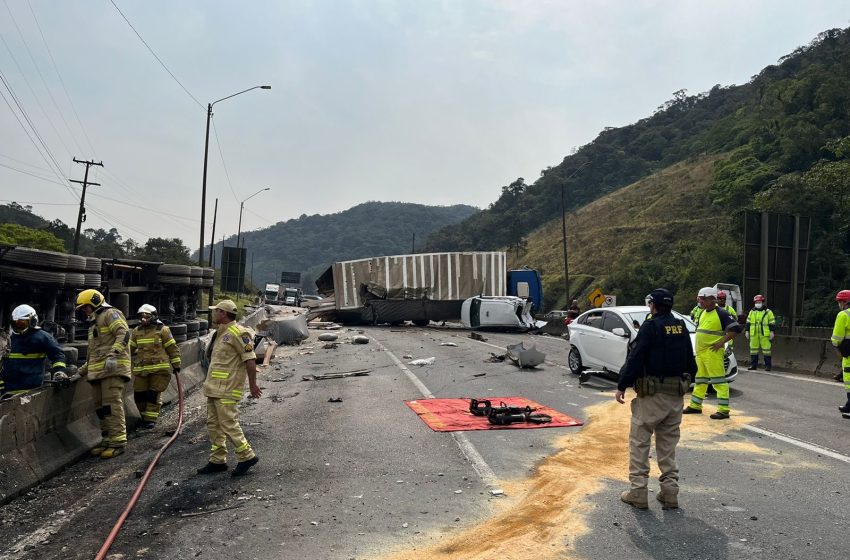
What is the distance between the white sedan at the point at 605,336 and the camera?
12210 millimetres

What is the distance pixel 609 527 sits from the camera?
15.5 ft

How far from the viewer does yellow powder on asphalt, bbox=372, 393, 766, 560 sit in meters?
4.31

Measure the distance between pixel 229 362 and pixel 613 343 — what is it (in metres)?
8.29

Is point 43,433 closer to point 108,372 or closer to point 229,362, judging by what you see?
point 108,372

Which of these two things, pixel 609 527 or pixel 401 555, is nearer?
pixel 401 555

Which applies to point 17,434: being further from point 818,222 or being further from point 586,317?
point 818,222

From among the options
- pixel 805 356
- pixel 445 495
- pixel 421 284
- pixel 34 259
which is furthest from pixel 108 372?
pixel 421 284

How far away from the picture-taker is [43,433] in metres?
6.38

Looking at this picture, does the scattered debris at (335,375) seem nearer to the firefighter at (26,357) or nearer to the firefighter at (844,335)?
the firefighter at (26,357)

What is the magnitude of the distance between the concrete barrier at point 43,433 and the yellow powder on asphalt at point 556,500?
3.67 m

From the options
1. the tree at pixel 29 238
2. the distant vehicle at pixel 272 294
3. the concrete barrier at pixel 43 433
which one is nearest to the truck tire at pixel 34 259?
the concrete barrier at pixel 43 433

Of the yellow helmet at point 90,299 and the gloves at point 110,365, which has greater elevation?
the yellow helmet at point 90,299

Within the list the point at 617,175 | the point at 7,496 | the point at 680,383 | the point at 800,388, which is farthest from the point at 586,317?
the point at 617,175

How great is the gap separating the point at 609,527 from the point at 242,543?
8.59 ft
